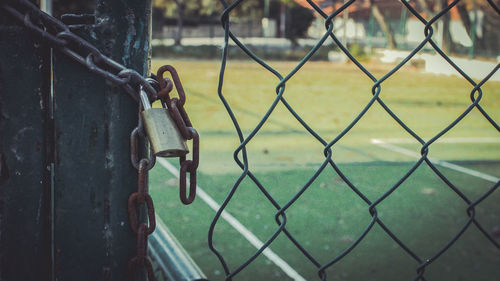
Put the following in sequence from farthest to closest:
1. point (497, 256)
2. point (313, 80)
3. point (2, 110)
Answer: point (313, 80) < point (497, 256) < point (2, 110)

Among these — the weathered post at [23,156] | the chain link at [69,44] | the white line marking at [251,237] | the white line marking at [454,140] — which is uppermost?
the chain link at [69,44]

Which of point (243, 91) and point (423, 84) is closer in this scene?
point (243, 91)

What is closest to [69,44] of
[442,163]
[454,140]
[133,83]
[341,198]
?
[133,83]

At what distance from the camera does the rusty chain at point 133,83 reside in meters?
0.76

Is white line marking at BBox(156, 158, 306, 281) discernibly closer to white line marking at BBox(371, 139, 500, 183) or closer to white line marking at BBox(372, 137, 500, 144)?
white line marking at BBox(371, 139, 500, 183)

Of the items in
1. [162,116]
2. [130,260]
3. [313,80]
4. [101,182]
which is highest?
[162,116]

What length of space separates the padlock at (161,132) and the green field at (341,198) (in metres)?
2.08

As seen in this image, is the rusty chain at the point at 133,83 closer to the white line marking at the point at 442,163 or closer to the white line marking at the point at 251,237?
the white line marking at the point at 251,237

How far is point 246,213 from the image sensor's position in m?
3.77

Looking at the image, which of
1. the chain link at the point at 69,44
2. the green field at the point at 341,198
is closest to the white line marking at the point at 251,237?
the green field at the point at 341,198

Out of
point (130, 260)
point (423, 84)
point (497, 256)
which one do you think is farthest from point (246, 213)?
point (423, 84)

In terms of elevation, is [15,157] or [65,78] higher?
[65,78]

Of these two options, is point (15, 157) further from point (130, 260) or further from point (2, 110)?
point (130, 260)

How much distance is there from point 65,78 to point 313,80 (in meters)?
14.8
